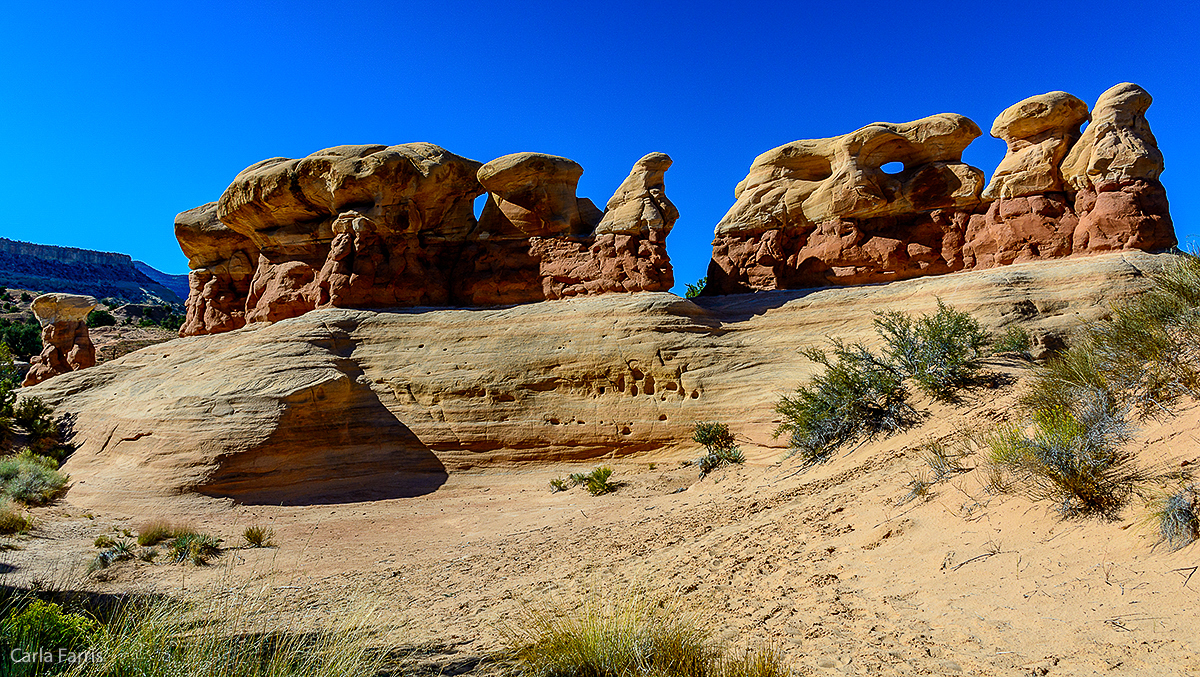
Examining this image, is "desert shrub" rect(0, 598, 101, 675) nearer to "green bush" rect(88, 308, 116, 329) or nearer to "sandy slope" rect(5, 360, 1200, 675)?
"sandy slope" rect(5, 360, 1200, 675)

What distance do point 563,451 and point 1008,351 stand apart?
10.2m

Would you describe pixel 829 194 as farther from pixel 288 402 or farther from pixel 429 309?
→ pixel 288 402

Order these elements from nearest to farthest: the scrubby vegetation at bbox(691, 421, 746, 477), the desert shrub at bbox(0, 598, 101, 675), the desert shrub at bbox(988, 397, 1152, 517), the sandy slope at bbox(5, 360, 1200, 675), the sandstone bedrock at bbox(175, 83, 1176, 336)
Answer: the desert shrub at bbox(0, 598, 101, 675) → the sandy slope at bbox(5, 360, 1200, 675) → the desert shrub at bbox(988, 397, 1152, 517) → the scrubby vegetation at bbox(691, 421, 746, 477) → the sandstone bedrock at bbox(175, 83, 1176, 336)

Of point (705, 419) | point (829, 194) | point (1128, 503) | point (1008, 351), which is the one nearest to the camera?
point (1128, 503)

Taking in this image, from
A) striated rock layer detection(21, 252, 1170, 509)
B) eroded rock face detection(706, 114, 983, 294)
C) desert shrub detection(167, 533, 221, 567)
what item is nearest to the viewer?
desert shrub detection(167, 533, 221, 567)

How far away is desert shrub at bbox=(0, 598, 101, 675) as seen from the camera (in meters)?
3.83

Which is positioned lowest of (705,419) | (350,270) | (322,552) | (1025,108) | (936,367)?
(322,552)

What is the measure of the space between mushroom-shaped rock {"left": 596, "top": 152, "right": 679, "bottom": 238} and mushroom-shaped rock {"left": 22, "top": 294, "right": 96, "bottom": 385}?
20.7 m

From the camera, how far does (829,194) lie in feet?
64.4

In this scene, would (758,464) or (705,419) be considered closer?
(758,464)

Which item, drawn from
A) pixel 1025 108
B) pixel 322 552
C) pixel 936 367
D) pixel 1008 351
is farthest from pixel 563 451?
pixel 1025 108

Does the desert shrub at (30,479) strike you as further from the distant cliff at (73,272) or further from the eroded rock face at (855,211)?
the distant cliff at (73,272)

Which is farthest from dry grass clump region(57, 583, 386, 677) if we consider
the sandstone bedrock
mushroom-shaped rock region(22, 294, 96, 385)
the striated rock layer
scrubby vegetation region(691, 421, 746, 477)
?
mushroom-shaped rock region(22, 294, 96, 385)

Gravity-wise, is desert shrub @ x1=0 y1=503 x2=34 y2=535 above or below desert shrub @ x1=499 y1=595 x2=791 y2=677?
above
